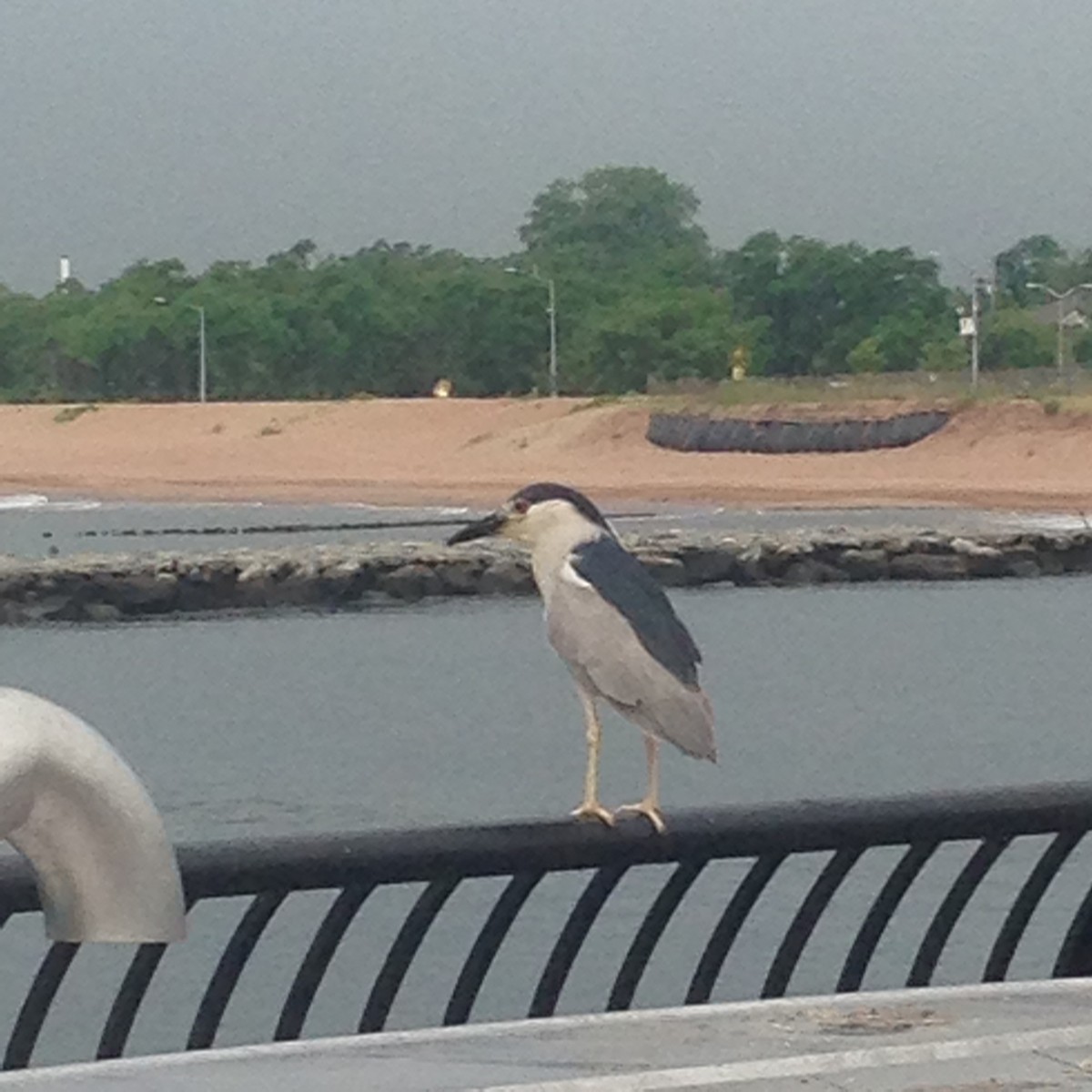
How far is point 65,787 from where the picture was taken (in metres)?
2.19

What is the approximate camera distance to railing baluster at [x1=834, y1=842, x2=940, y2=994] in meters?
4.62

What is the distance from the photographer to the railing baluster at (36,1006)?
409 cm

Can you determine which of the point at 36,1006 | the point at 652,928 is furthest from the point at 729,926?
the point at 36,1006

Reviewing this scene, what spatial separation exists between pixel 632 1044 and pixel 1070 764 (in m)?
26.4

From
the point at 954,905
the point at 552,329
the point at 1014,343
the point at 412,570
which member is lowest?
the point at 412,570

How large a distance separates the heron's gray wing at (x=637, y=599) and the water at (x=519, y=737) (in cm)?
378

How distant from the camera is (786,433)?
290 feet

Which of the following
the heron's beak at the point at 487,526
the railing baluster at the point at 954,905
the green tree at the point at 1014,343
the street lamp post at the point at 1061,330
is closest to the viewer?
the heron's beak at the point at 487,526

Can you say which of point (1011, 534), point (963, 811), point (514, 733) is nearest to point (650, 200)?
point (1011, 534)

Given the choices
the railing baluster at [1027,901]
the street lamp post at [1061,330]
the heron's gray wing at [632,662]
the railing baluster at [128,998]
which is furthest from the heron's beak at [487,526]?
the street lamp post at [1061,330]

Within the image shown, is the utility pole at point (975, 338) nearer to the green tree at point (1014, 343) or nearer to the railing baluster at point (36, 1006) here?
the green tree at point (1014, 343)

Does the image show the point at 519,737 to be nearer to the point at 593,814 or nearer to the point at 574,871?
the point at 574,871

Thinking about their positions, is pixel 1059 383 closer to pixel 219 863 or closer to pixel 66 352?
pixel 66 352

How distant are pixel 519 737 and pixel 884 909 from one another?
2908 cm
